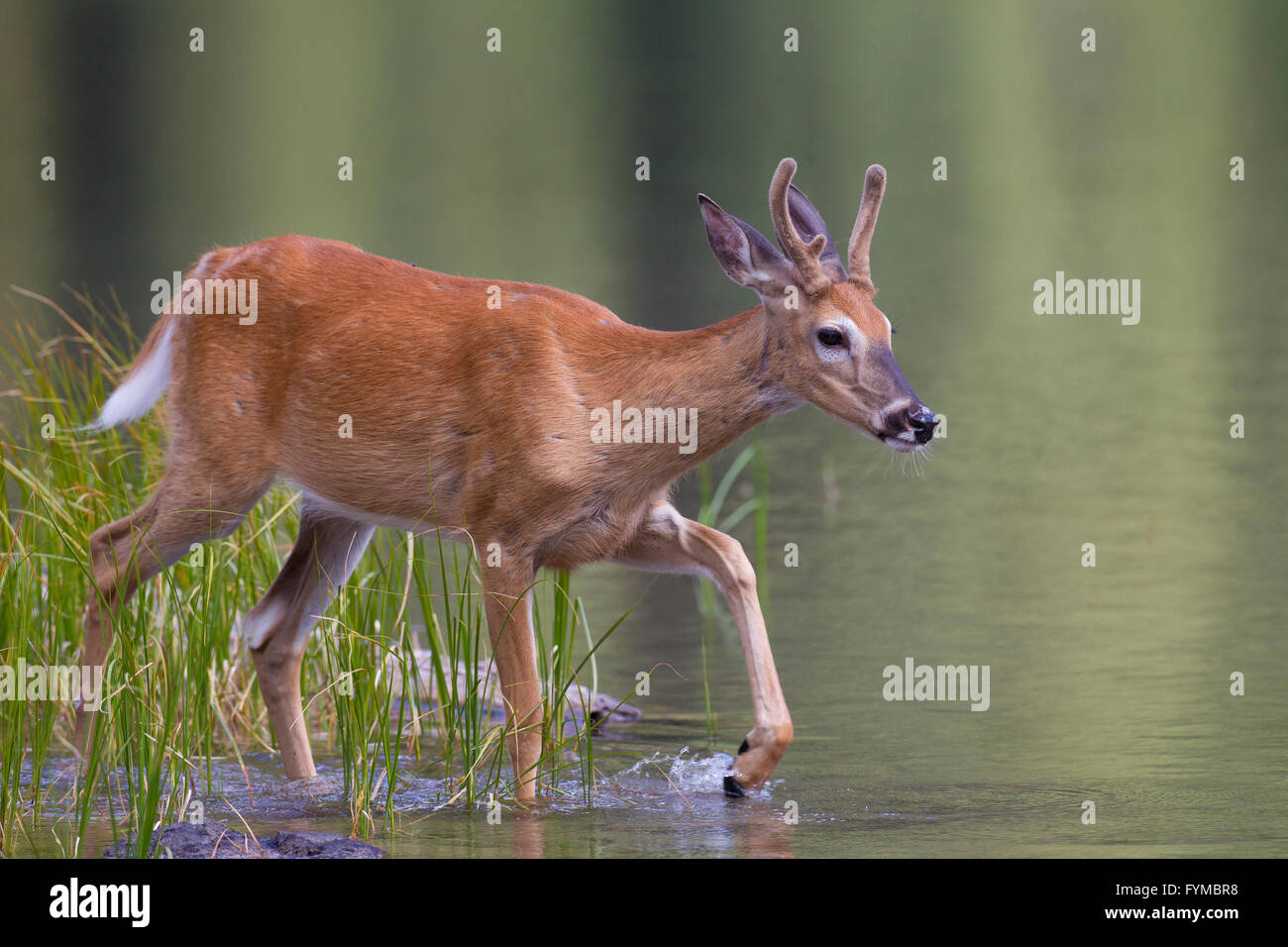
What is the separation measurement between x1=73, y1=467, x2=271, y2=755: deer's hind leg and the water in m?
0.80

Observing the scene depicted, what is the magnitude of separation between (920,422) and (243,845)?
247 centimetres

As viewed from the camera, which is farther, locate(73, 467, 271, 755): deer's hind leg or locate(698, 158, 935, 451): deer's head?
locate(73, 467, 271, 755): deer's hind leg

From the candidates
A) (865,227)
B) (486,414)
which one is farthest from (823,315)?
(486,414)

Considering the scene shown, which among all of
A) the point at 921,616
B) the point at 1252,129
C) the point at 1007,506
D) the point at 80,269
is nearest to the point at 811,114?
the point at 1252,129

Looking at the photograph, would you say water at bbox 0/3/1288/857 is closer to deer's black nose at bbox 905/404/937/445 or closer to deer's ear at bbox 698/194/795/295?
deer's black nose at bbox 905/404/937/445

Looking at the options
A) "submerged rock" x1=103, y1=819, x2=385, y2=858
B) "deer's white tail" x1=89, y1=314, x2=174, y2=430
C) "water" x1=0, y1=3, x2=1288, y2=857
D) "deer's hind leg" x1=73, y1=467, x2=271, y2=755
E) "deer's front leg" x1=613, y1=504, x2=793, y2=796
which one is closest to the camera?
"submerged rock" x1=103, y1=819, x2=385, y2=858

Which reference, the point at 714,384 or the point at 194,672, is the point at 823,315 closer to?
the point at 714,384

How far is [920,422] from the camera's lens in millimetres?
7277

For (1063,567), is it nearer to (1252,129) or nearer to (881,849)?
(881,849)

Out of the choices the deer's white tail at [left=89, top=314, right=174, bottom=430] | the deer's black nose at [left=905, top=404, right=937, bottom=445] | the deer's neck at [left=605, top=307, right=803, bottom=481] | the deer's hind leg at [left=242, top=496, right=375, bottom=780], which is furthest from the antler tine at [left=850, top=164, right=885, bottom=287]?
the deer's white tail at [left=89, top=314, right=174, bottom=430]

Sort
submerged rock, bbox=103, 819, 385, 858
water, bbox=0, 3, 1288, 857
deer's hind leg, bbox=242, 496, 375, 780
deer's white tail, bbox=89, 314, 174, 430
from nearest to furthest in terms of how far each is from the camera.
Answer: submerged rock, bbox=103, 819, 385, 858
water, bbox=0, 3, 1288, 857
deer's hind leg, bbox=242, 496, 375, 780
deer's white tail, bbox=89, 314, 174, 430

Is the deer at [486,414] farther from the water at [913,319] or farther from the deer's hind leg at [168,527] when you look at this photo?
the water at [913,319]

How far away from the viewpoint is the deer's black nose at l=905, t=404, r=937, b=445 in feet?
23.9

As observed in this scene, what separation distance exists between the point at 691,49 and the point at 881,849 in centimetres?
3824
